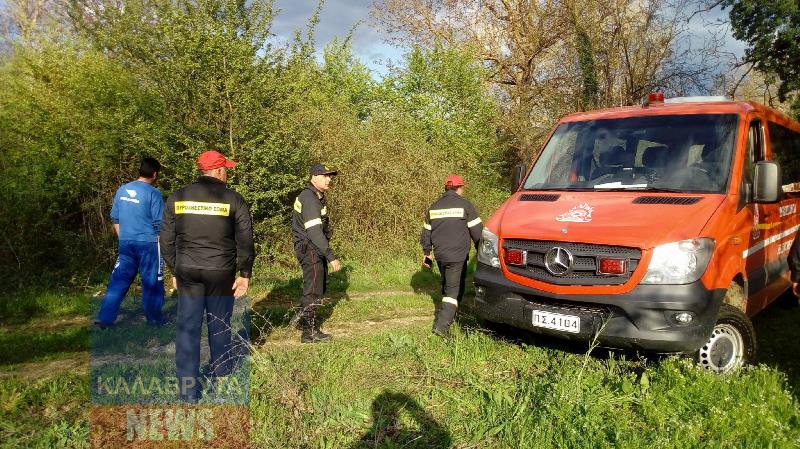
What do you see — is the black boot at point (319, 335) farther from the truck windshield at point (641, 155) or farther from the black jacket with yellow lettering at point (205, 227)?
the truck windshield at point (641, 155)

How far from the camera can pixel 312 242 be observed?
5422 millimetres

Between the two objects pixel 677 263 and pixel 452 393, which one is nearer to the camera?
pixel 677 263

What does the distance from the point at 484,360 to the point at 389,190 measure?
742 cm

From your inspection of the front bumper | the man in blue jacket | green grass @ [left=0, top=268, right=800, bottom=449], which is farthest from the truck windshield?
the man in blue jacket

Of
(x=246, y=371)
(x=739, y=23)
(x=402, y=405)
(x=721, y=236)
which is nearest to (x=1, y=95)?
(x=246, y=371)

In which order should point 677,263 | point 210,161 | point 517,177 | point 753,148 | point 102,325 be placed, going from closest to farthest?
point 677,263 < point 210,161 < point 753,148 < point 517,177 < point 102,325

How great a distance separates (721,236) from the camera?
3.81 m

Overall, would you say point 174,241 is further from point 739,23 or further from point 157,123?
point 739,23

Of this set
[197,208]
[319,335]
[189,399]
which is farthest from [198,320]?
[319,335]

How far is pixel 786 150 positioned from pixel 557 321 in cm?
365

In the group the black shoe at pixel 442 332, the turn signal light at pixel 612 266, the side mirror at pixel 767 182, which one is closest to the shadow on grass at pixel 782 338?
the side mirror at pixel 767 182

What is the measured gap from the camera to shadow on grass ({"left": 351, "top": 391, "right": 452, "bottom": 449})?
10.6 ft

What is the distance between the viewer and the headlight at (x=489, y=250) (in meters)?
4.50

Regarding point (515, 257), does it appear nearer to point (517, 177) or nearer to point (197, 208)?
point (517, 177)
